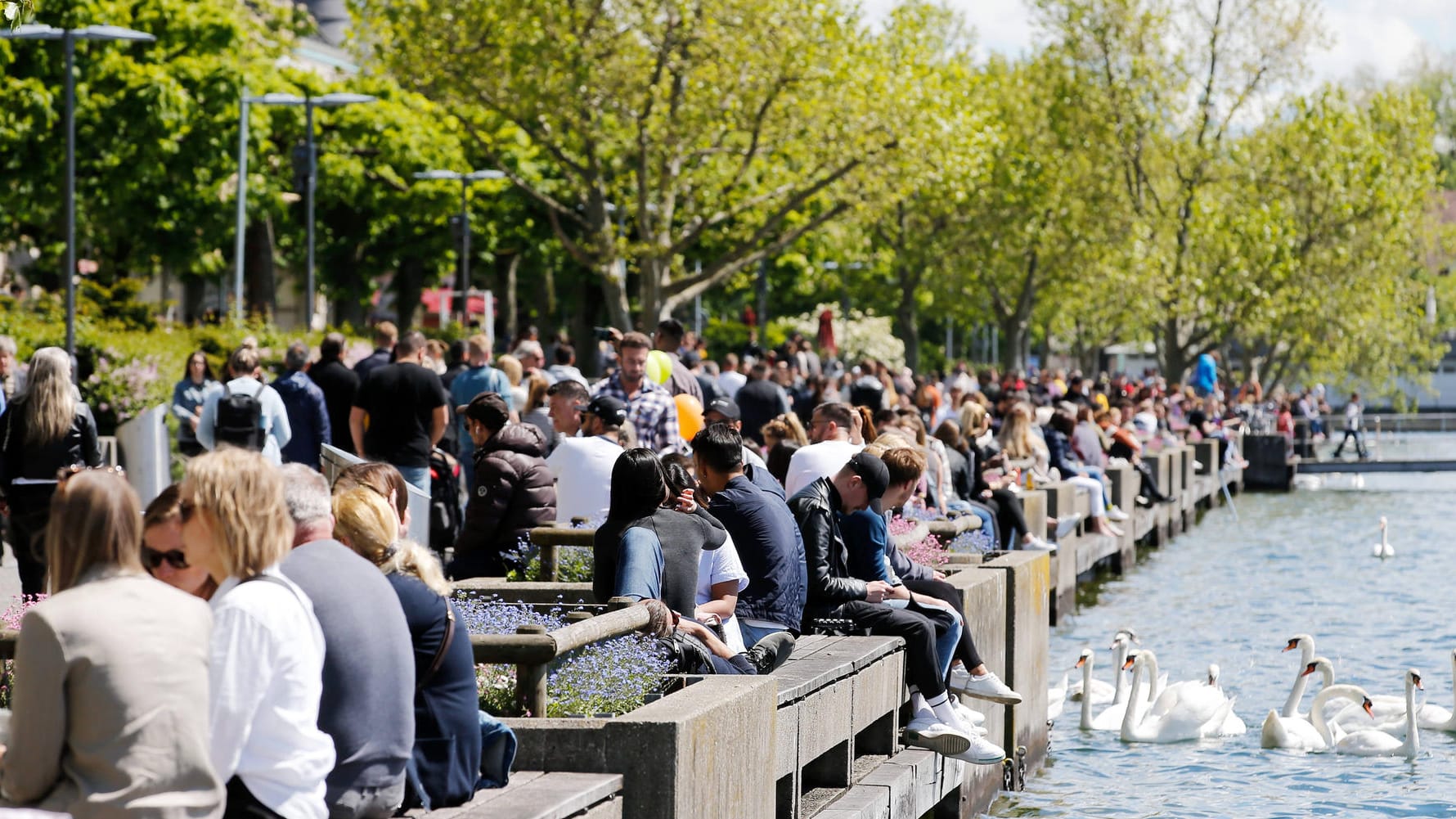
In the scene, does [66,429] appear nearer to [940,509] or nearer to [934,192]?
[940,509]

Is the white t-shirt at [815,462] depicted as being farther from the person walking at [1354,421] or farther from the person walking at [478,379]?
the person walking at [1354,421]

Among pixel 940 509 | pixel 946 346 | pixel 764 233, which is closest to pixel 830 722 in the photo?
pixel 940 509

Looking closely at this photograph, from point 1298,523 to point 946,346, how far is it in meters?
52.0

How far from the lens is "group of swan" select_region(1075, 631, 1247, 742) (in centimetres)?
1638

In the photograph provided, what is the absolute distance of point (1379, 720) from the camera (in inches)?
666

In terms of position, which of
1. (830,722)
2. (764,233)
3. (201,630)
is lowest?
(830,722)

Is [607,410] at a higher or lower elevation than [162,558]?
higher

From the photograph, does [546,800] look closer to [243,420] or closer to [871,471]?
[871,471]

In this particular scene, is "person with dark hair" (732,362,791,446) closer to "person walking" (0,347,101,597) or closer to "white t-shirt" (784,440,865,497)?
"white t-shirt" (784,440,865,497)

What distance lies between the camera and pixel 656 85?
33281mm

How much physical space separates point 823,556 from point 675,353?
222 inches

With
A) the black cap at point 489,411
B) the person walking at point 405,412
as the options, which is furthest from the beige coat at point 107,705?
the person walking at point 405,412

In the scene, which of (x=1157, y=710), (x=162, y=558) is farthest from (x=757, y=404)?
(x=162, y=558)

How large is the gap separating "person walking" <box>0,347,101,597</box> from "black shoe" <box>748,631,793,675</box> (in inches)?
160
